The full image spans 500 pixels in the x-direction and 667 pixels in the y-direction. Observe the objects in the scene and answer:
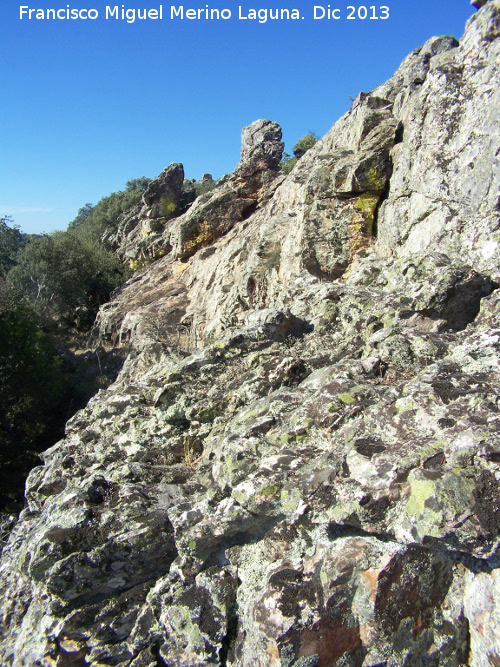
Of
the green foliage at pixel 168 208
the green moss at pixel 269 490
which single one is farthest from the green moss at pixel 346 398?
the green foliage at pixel 168 208

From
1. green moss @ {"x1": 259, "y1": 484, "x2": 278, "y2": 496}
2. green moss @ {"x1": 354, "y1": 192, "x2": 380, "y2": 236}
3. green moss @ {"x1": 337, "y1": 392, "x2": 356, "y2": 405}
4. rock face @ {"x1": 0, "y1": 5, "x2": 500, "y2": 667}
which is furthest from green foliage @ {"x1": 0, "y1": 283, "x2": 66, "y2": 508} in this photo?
green moss @ {"x1": 354, "y1": 192, "x2": 380, "y2": 236}

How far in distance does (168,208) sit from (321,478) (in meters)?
28.0

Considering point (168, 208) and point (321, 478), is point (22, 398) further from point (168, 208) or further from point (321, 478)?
point (168, 208)

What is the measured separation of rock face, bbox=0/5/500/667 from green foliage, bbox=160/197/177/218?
69.1 ft

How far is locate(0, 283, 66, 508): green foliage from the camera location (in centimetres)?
1335

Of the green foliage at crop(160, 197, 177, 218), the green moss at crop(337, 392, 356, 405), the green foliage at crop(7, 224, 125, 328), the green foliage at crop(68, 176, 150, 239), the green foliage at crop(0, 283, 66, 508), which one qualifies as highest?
the green foliage at crop(68, 176, 150, 239)

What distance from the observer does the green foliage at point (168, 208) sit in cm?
2976

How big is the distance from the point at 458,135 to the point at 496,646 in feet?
31.7

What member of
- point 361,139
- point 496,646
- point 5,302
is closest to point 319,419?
point 496,646

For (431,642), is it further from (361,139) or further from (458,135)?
(361,139)

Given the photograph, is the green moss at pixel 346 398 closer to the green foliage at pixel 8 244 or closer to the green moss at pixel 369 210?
the green moss at pixel 369 210

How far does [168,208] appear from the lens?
29828 millimetres

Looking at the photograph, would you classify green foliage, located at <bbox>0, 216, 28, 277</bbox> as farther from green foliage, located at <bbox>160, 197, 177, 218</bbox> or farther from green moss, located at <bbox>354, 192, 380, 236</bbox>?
green moss, located at <bbox>354, 192, 380, 236</bbox>

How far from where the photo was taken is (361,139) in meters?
12.9
